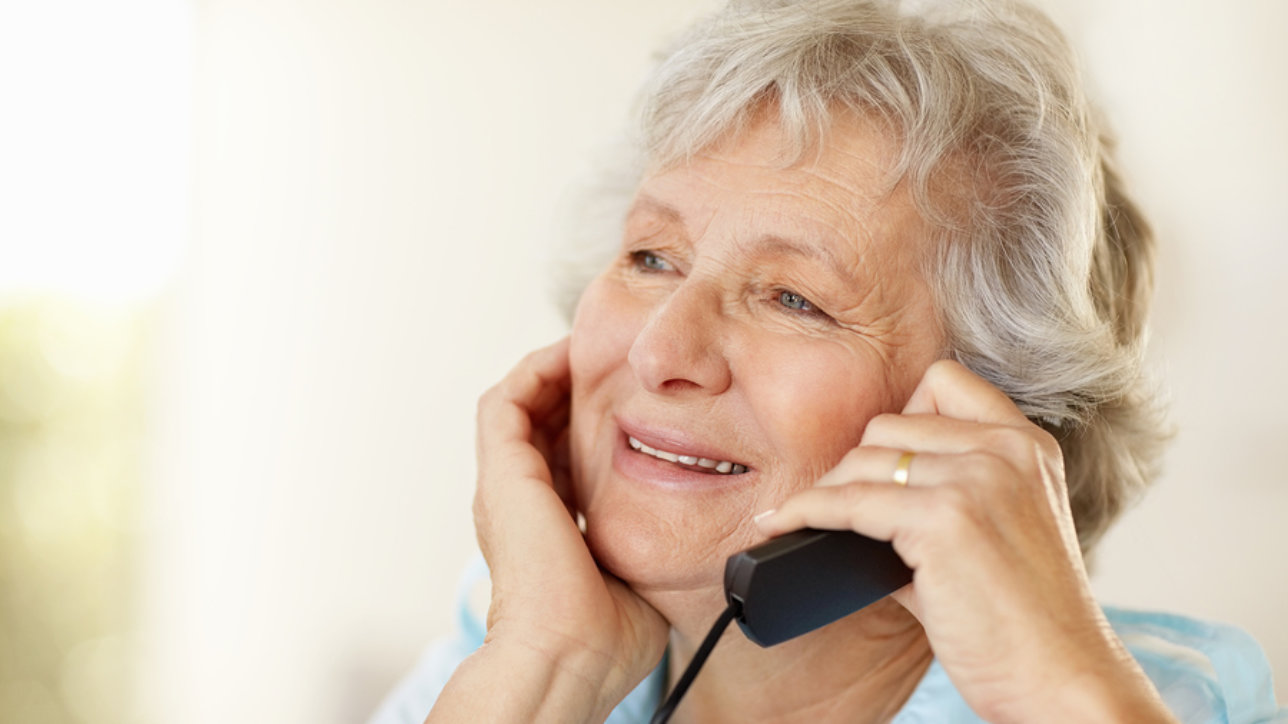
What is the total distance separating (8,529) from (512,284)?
1.57 meters

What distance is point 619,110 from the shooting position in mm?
2742

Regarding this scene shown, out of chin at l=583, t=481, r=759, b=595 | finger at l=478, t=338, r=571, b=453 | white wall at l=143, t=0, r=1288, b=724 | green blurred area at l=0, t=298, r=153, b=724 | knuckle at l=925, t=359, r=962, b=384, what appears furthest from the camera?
green blurred area at l=0, t=298, r=153, b=724

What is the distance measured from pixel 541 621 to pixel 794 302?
51 centimetres

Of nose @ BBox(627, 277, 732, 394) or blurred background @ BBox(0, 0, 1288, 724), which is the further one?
blurred background @ BBox(0, 0, 1288, 724)

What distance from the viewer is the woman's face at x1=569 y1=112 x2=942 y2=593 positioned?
1284 mm

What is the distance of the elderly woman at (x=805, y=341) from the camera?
1.29 m

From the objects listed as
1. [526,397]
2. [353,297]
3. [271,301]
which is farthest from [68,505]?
[526,397]

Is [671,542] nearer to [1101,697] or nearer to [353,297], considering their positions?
[1101,697]

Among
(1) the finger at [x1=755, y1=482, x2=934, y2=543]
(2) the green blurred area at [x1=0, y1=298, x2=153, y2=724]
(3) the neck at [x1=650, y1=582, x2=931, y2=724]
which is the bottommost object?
(2) the green blurred area at [x1=0, y1=298, x2=153, y2=724]

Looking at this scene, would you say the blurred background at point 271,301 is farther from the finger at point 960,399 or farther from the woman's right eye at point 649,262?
the finger at point 960,399

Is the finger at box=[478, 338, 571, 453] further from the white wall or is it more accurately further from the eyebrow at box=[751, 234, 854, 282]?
the white wall

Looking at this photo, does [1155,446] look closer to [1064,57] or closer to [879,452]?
[1064,57]

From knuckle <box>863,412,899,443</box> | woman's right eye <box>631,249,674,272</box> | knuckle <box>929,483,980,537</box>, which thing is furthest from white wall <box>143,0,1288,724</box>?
knuckle <box>929,483,980,537</box>

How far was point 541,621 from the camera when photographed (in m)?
1.32
